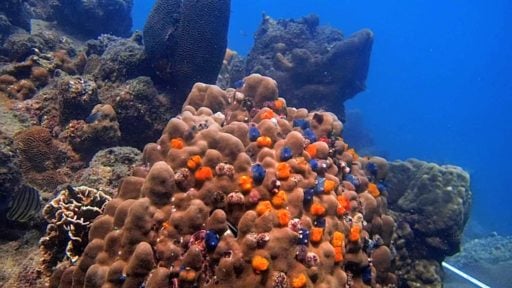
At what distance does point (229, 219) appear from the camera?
4.12 m

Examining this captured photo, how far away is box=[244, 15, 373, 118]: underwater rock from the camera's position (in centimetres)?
1230

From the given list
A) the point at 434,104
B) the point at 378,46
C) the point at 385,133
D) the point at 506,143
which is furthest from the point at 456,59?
the point at 385,133

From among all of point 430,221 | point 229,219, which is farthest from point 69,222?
point 430,221

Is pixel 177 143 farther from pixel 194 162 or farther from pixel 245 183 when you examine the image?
pixel 245 183

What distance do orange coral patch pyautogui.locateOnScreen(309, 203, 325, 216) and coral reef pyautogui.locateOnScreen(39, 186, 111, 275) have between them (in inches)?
110

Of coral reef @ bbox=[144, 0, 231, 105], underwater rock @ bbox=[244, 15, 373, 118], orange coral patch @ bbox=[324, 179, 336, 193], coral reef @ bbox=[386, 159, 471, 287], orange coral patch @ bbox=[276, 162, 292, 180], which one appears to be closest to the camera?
orange coral patch @ bbox=[276, 162, 292, 180]

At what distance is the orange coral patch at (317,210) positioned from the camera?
4.32 metres

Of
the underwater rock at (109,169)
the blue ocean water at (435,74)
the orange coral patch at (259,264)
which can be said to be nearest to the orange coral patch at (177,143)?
the underwater rock at (109,169)

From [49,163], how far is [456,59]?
170060 millimetres

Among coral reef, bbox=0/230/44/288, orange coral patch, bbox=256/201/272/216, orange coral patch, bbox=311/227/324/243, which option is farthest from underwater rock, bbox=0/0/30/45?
orange coral patch, bbox=311/227/324/243

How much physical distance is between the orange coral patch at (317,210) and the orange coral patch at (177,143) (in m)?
1.82

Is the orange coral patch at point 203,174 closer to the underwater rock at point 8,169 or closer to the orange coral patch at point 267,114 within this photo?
the orange coral patch at point 267,114

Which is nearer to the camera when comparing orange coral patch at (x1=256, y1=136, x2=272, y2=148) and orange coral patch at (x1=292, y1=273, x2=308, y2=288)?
orange coral patch at (x1=292, y1=273, x2=308, y2=288)

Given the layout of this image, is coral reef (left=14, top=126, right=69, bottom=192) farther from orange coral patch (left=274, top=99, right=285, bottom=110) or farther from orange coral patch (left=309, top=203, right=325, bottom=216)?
orange coral patch (left=309, top=203, right=325, bottom=216)
